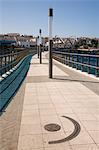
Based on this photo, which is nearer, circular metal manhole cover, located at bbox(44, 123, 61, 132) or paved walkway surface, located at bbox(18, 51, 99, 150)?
paved walkway surface, located at bbox(18, 51, 99, 150)

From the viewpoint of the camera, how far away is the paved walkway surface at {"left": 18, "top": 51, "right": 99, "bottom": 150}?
432 centimetres

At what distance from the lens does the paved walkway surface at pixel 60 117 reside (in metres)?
4.32

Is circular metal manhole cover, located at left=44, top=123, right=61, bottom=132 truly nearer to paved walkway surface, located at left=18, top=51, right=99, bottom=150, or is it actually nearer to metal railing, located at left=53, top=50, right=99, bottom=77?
paved walkway surface, located at left=18, top=51, right=99, bottom=150

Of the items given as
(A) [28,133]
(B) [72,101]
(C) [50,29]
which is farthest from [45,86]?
(A) [28,133]

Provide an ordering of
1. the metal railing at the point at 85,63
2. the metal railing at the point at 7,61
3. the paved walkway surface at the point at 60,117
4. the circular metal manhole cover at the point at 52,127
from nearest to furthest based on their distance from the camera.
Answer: the paved walkway surface at the point at 60,117
the circular metal manhole cover at the point at 52,127
the metal railing at the point at 85,63
the metal railing at the point at 7,61

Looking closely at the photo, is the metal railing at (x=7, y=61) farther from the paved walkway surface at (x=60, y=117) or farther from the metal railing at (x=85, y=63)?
the metal railing at (x=85, y=63)

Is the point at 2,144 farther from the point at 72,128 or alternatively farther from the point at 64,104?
the point at 64,104

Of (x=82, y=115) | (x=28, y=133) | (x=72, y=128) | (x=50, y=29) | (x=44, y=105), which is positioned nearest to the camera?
(x=28, y=133)

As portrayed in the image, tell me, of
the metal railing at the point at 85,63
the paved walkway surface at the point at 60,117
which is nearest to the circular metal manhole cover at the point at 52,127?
the paved walkway surface at the point at 60,117

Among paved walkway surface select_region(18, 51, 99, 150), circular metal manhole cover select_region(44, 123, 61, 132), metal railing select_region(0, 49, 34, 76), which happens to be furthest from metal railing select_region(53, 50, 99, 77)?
circular metal manhole cover select_region(44, 123, 61, 132)

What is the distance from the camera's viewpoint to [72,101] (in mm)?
7363

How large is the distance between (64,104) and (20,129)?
7.48 ft

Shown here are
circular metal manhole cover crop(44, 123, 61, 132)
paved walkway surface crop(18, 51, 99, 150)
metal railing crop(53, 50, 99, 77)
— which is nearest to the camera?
paved walkway surface crop(18, 51, 99, 150)

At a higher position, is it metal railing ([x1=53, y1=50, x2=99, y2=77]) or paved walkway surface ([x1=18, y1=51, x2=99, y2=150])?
metal railing ([x1=53, y1=50, x2=99, y2=77])
